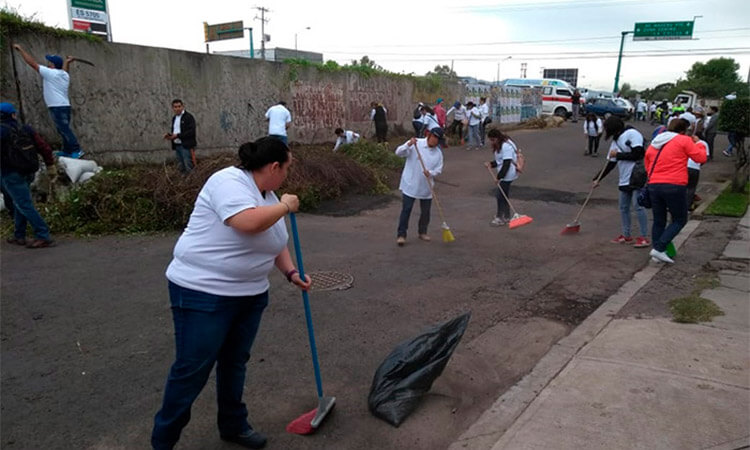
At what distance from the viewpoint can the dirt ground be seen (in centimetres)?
321

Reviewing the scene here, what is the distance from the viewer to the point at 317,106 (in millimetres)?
16156

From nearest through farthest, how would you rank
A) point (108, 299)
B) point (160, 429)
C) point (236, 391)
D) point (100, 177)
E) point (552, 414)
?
point (160, 429), point (236, 391), point (552, 414), point (108, 299), point (100, 177)

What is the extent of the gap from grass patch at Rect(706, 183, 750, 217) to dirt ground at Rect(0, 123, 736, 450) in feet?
1.72

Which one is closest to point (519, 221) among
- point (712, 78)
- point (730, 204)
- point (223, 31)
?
point (730, 204)

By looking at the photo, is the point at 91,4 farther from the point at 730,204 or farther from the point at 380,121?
the point at 730,204

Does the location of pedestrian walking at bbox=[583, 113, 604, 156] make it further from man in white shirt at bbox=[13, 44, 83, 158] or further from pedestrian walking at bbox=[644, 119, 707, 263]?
man in white shirt at bbox=[13, 44, 83, 158]

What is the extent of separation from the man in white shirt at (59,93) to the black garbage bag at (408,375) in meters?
8.37

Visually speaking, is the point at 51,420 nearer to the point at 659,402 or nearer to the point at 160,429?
the point at 160,429

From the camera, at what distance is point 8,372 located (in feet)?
12.3

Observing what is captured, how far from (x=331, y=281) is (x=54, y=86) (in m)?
6.54

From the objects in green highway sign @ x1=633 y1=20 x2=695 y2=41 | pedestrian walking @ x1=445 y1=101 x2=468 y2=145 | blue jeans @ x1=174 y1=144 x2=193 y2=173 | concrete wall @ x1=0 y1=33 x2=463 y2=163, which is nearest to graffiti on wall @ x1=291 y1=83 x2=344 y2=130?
concrete wall @ x1=0 y1=33 x2=463 y2=163

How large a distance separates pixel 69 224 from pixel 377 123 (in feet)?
35.4

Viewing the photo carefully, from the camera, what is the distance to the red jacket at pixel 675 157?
19.4ft

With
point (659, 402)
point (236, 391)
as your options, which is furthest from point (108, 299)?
point (659, 402)
